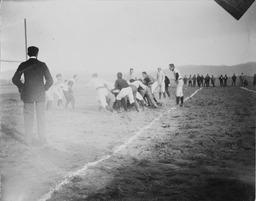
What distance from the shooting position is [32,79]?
4.49 metres

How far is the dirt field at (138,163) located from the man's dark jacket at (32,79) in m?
0.85

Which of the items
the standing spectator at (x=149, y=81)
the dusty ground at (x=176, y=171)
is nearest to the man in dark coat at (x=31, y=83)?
the dusty ground at (x=176, y=171)

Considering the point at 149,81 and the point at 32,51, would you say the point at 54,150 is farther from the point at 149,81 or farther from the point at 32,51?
the point at 149,81

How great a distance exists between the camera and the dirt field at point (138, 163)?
9.79 ft

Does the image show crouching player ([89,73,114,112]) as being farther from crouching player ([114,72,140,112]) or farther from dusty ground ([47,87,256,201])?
dusty ground ([47,87,256,201])

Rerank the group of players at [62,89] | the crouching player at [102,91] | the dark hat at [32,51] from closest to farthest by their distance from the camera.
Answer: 1. the dark hat at [32,51]
2. the group of players at [62,89]
3. the crouching player at [102,91]

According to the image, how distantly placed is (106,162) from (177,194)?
1300 millimetres

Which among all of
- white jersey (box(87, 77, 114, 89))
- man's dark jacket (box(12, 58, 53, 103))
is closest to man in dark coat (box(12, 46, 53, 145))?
man's dark jacket (box(12, 58, 53, 103))

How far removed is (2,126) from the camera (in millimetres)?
6664

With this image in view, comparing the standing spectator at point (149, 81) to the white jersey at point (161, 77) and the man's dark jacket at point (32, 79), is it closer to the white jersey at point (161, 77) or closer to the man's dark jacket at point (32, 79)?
the white jersey at point (161, 77)

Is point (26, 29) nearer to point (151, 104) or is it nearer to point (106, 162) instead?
point (106, 162)

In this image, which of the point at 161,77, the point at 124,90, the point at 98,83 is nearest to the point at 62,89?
the point at 98,83

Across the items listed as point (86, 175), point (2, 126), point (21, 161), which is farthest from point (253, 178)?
point (2, 126)

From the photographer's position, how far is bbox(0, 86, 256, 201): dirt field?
9.79 ft
